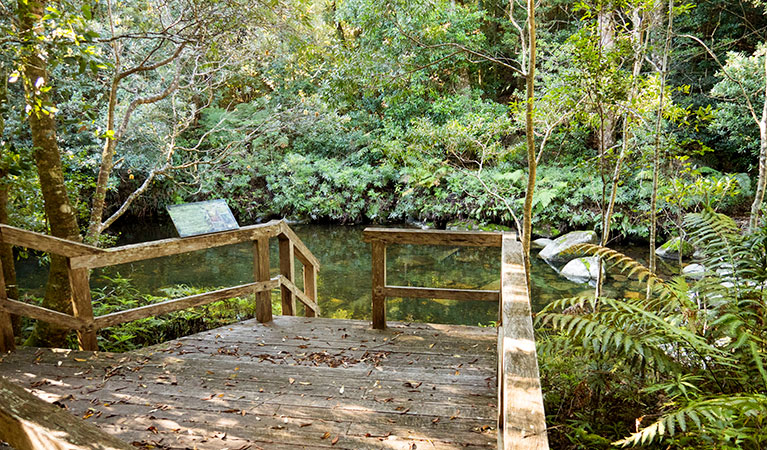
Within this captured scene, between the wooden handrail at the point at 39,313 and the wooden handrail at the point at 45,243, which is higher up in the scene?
the wooden handrail at the point at 45,243

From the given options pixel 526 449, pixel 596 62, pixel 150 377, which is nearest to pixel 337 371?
pixel 150 377

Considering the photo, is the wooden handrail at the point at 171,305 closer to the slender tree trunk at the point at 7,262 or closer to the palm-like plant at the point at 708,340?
the slender tree trunk at the point at 7,262

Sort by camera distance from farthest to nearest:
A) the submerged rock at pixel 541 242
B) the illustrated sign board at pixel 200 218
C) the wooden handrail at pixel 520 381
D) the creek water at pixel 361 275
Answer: the submerged rock at pixel 541 242 → the creek water at pixel 361 275 → the illustrated sign board at pixel 200 218 → the wooden handrail at pixel 520 381

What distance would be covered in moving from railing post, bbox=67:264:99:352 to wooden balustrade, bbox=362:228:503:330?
2.22m

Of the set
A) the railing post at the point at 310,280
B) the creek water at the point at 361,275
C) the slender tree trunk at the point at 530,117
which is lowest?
the creek water at the point at 361,275

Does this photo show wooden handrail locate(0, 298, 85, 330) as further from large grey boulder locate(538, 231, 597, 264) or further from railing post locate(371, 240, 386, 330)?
large grey boulder locate(538, 231, 597, 264)

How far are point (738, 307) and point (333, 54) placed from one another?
579 centimetres

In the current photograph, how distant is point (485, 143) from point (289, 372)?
276 inches

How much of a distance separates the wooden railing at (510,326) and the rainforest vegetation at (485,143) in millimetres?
419

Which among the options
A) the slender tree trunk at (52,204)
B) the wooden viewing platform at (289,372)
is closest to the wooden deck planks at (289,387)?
the wooden viewing platform at (289,372)

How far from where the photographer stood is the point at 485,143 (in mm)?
9422

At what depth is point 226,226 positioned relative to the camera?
13.6 feet

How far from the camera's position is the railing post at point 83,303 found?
3695 millimetres

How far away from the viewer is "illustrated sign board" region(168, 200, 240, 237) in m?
4.02
